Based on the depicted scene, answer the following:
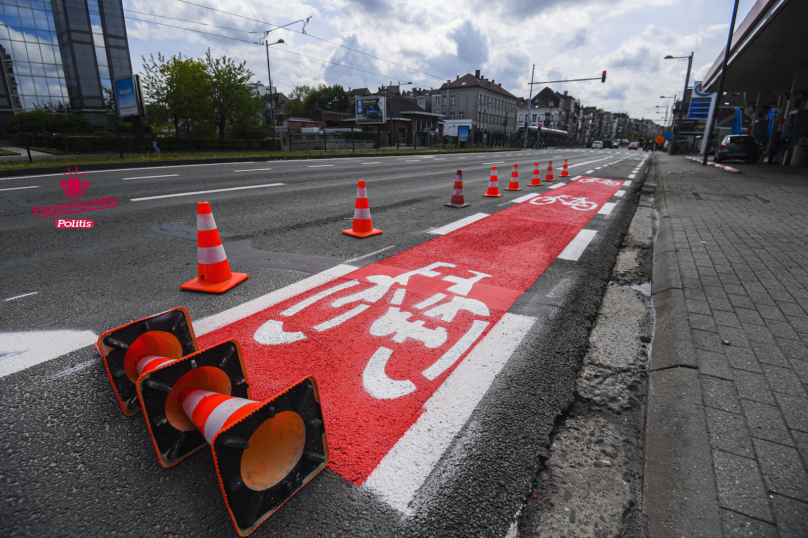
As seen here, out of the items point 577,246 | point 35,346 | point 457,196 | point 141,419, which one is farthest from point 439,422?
point 457,196

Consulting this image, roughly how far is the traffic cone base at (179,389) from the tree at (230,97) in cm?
3320

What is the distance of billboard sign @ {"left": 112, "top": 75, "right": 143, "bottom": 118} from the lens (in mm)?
19406

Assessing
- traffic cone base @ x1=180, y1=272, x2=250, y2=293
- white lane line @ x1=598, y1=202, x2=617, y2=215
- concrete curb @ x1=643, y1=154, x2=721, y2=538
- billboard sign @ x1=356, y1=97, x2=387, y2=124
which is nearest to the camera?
concrete curb @ x1=643, y1=154, x2=721, y2=538

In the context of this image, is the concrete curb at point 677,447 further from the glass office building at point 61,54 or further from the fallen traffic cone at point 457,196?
the glass office building at point 61,54

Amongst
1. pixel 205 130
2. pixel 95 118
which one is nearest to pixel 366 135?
pixel 205 130

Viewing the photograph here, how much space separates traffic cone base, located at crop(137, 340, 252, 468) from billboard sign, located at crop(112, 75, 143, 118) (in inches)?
896

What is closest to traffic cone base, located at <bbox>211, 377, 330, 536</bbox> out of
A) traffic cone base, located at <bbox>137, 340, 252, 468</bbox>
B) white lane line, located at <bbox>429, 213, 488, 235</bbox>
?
traffic cone base, located at <bbox>137, 340, 252, 468</bbox>

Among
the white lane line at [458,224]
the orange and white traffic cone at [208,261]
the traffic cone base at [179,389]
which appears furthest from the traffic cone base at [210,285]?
the white lane line at [458,224]

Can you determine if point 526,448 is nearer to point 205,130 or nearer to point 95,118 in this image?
point 205,130

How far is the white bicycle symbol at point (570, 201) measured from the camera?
854 cm

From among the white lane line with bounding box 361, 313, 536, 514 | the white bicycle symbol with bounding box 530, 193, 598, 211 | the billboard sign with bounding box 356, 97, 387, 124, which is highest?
the billboard sign with bounding box 356, 97, 387, 124

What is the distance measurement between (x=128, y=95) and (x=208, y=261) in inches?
855

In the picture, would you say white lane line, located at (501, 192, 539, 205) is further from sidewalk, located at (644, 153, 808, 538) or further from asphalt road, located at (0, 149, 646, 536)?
sidewalk, located at (644, 153, 808, 538)

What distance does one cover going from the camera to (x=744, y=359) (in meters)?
2.42
